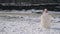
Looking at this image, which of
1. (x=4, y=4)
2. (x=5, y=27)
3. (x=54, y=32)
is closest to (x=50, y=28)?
(x=54, y=32)

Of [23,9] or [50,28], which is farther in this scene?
[23,9]

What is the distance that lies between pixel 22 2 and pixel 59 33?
16.1 feet

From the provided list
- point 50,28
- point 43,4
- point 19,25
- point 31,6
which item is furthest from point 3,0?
point 50,28

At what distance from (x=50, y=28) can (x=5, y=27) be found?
5.55 feet

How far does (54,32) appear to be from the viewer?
6125 mm

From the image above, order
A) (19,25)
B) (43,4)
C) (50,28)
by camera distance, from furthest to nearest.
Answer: (43,4)
(19,25)
(50,28)

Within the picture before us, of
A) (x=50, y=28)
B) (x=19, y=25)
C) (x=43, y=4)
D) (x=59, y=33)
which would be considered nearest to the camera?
(x=59, y=33)

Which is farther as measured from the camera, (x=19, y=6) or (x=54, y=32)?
(x=19, y=6)

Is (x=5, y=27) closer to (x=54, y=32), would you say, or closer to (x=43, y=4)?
(x=54, y=32)

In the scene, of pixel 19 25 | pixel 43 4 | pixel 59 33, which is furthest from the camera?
pixel 43 4

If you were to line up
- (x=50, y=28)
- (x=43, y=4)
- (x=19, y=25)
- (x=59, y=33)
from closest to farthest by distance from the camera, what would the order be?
1. (x=59, y=33)
2. (x=50, y=28)
3. (x=19, y=25)
4. (x=43, y=4)

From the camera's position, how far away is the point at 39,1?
413 inches

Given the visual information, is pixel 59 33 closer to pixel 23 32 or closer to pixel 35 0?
pixel 23 32

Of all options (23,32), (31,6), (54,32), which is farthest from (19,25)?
(31,6)
